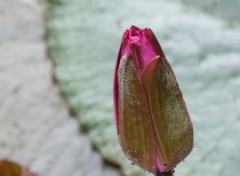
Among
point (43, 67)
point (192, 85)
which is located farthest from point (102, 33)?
point (192, 85)

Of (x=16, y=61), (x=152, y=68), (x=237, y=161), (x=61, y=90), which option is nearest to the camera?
(x=152, y=68)

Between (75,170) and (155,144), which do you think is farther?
(75,170)

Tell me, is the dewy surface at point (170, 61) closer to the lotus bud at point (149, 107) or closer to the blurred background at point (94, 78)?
the blurred background at point (94, 78)

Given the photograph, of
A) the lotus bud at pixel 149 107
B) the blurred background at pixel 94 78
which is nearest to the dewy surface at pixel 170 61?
the blurred background at pixel 94 78

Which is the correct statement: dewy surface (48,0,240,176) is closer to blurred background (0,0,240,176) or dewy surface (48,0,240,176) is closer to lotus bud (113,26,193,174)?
blurred background (0,0,240,176)

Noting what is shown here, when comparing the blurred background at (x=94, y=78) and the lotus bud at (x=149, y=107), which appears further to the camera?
the blurred background at (x=94, y=78)

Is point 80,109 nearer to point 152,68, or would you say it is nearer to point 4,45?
point 4,45
